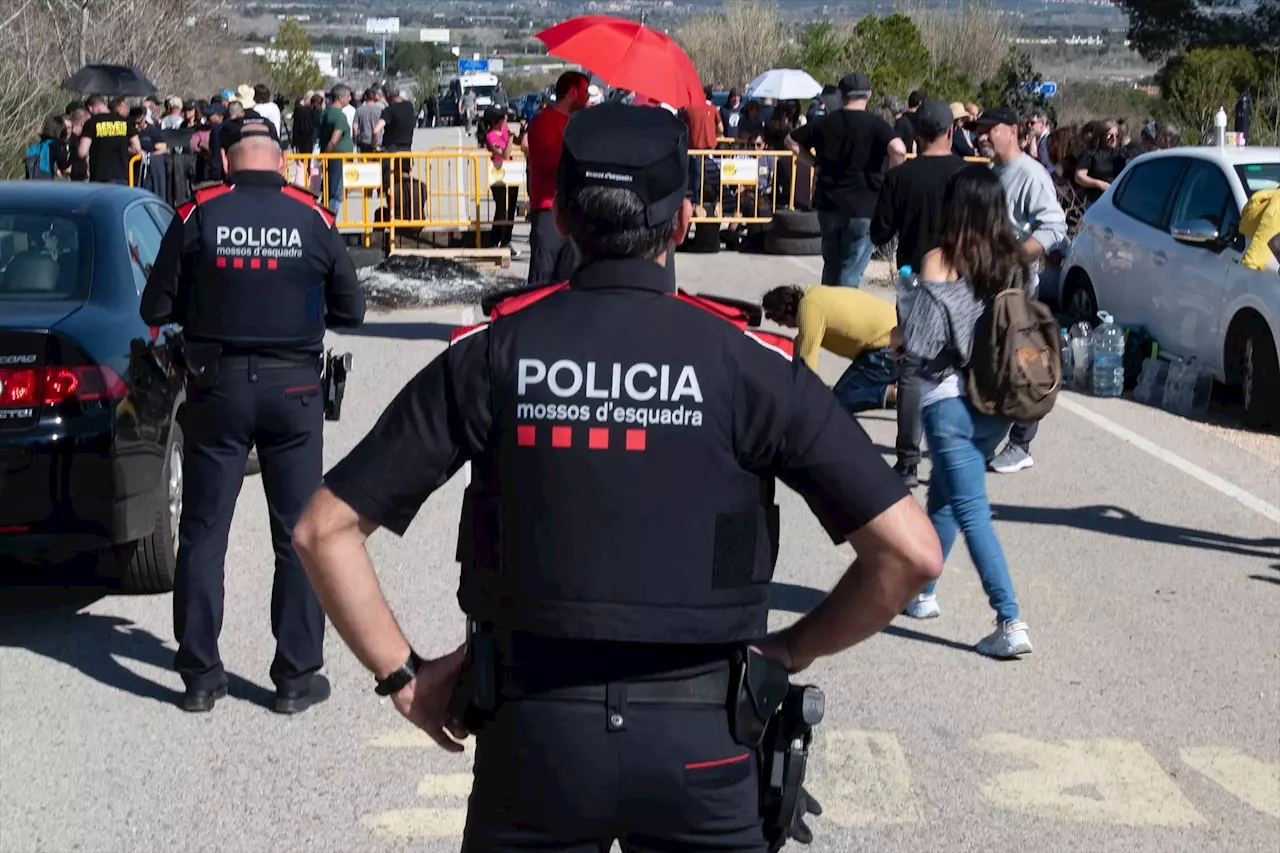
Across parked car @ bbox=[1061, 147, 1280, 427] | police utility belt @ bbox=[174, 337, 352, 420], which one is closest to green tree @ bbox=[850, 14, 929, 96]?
parked car @ bbox=[1061, 147, 1280, 427]

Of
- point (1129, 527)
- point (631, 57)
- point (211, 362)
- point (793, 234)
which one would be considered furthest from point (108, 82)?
point (211, 362)

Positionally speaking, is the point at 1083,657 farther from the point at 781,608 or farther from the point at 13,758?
the point at 13,758

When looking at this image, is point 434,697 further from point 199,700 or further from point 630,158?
point 199,700

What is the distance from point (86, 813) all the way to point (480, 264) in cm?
1309

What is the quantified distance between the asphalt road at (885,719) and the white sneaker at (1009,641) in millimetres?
55

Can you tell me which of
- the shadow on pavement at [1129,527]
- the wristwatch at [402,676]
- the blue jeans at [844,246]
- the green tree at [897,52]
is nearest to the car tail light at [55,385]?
the wristwatch at [402,676]

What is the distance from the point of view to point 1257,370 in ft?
32.9

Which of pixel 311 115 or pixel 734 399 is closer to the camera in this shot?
pixel 734 399

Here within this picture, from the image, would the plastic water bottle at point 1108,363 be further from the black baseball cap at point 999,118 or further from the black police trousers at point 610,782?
the black police trousers at point 610,782

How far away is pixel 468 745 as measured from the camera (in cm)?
504

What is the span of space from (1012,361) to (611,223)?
142 inches

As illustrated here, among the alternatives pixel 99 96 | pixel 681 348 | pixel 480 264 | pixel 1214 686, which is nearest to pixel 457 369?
pixel 681 348

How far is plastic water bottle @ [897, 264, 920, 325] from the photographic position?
243 inches

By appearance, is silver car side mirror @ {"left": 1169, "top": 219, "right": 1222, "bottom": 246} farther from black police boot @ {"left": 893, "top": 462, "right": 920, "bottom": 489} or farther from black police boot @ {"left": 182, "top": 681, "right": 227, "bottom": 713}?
black police boot @ {"left": 182, "top": 681, "right": 227, "bottom": 713}
